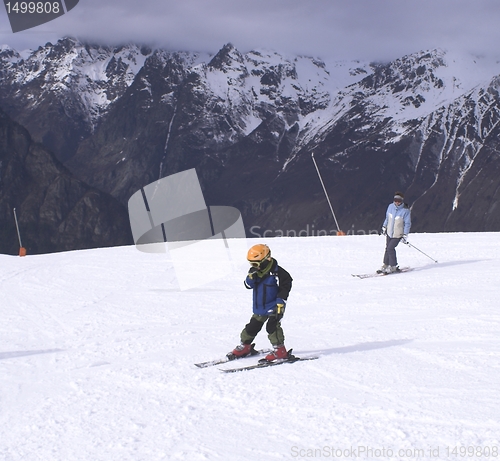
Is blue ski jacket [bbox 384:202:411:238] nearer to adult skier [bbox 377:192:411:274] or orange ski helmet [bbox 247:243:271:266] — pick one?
adult skier [bbox 377:192:411:274]

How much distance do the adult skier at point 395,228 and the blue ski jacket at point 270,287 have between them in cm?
774

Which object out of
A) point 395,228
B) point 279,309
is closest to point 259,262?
point 279,309

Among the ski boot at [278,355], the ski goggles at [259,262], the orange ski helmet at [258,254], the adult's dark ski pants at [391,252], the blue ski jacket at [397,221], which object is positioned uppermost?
the orange ski helmet at [258,254]

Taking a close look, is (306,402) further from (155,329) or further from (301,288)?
(301,288)

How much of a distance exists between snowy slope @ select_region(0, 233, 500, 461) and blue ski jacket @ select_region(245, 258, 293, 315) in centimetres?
83

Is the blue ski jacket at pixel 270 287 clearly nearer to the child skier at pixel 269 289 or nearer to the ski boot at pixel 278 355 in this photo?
the child skier at pixel 269 289

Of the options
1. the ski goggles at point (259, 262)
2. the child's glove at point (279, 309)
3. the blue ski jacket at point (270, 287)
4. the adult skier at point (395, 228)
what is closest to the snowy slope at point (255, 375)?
the adult skier at point (395, 228)

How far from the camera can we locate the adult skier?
14805 millimetres

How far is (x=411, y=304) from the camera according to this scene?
11.3m

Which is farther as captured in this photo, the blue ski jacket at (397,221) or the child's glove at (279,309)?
the blue ski jacket at (397,221)

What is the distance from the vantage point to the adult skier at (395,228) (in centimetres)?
1480

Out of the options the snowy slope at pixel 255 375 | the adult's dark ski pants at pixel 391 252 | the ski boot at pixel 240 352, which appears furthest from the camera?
the adult's dark ski pants at pixel 391 252

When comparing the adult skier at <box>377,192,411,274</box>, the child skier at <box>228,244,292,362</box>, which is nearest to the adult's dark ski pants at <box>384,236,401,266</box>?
the adult skier at <box>377,192,411,274</box>

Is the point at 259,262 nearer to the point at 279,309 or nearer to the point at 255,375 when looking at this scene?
the point at 279,309
